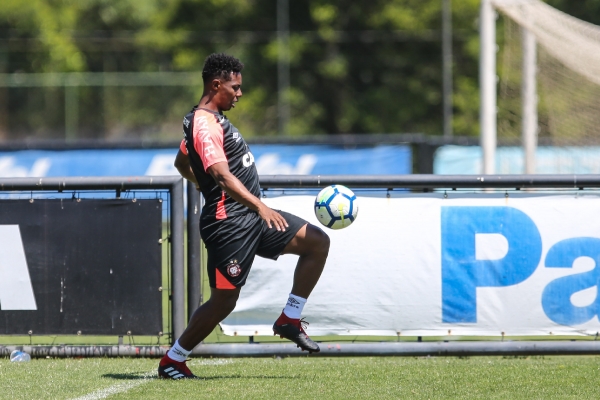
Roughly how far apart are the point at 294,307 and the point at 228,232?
69cm

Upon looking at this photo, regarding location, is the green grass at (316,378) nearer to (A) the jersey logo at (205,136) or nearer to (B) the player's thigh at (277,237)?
(B) the player's thigh at (277,237)

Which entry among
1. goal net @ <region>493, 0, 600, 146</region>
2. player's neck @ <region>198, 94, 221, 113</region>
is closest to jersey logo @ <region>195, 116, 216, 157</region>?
player's neck @ <region>198, 94, 221, 113</region>

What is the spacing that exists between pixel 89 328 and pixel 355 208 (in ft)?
7.71

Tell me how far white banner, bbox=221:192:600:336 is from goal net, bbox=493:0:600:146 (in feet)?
23.2

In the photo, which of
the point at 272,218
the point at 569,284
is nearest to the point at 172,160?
the point at 569,284

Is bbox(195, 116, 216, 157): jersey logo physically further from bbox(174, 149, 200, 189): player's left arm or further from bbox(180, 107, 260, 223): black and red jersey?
bbox(174, 149, 200, 189): player's left arm

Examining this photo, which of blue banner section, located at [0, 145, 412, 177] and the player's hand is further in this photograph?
blue banner section, located at [0, 145, 412, 177]

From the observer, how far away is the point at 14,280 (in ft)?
23.8

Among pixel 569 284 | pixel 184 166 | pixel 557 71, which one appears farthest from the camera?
pixel 557 71

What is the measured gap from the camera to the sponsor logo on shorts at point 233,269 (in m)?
6.09

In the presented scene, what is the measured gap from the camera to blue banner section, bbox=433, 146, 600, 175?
17.4 m

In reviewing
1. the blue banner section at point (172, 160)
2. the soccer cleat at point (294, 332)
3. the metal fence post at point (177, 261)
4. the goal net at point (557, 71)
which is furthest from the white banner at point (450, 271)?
the blue banner section at point (172, 160)

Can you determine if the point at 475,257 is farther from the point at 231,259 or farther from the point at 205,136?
the point at 205,136

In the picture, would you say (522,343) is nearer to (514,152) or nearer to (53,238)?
(53,238)
